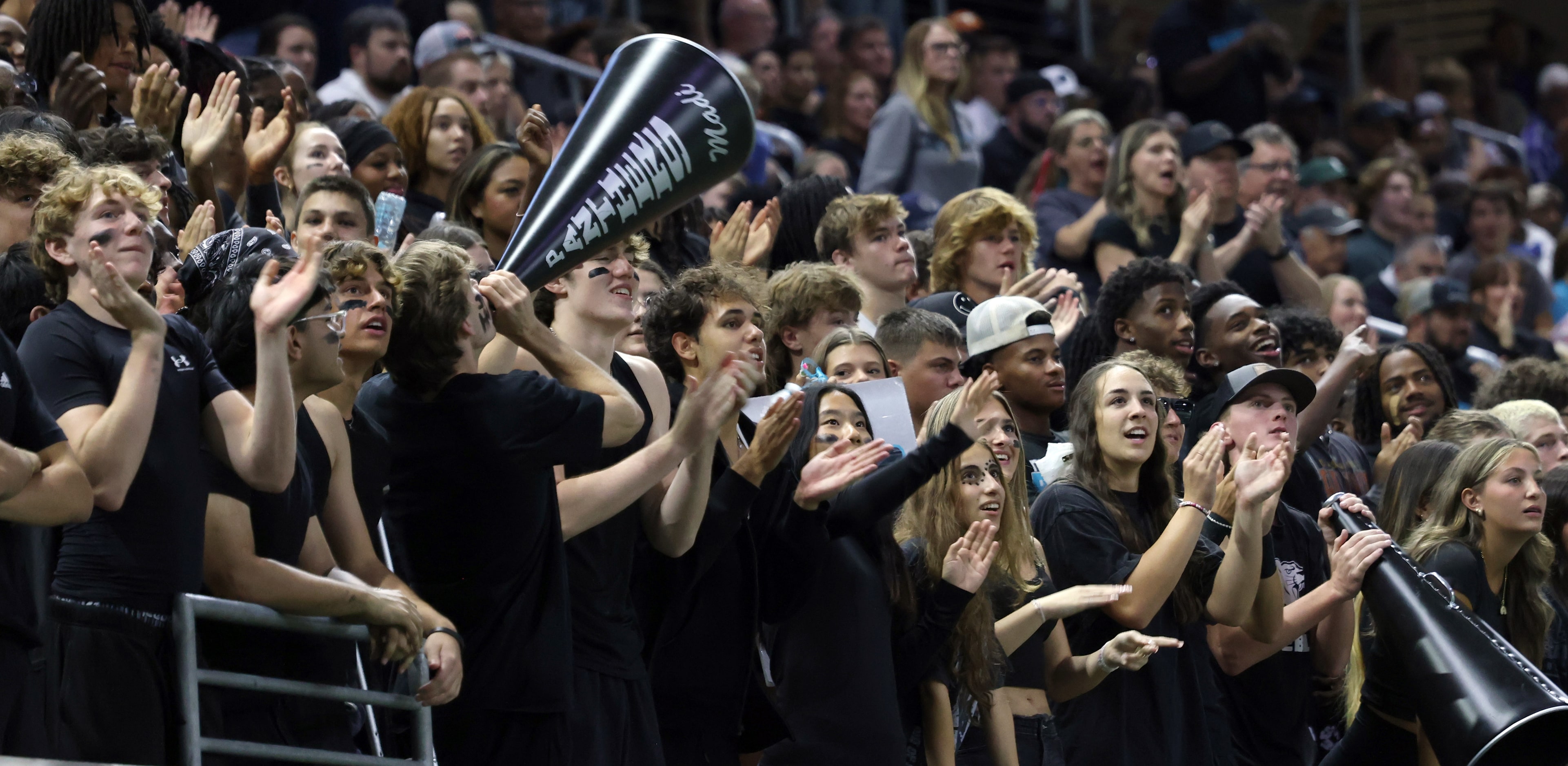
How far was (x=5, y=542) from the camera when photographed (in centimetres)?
377

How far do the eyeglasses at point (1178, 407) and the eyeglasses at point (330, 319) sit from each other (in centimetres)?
261

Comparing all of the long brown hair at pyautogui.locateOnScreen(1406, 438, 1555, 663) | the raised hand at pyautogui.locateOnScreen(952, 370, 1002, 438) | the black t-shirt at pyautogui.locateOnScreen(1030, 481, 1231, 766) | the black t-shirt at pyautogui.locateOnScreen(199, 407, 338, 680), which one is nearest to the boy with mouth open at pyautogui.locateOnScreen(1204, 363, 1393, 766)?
the black t-shirt at pyautogui.locateOnScreen(1030, 481, 1231, 766)

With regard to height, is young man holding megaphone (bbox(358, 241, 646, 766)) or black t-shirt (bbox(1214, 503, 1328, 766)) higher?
young man holding megaphone (bbox(358, 241, 646, 766))

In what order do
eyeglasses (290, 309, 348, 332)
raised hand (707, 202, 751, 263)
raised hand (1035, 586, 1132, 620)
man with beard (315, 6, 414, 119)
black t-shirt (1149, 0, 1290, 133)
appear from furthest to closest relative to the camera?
black t-shirt (1149, 0, 1290, 133) → man with beard (315, 6, 414, 119) → raised hand (707, 202, 751, 263) → raised hand (1035, 586, 1132, 620) → eyeglasses (290, 309, 348, 332)

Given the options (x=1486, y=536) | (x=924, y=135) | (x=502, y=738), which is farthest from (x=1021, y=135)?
(x=502, y=738)

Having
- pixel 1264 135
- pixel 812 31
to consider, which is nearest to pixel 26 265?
pixel 1264 135

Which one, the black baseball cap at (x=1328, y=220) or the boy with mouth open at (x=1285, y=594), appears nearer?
the boy with mouth open at (x=1285, y=594)

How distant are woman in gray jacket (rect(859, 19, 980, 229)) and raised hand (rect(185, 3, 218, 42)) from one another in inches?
117

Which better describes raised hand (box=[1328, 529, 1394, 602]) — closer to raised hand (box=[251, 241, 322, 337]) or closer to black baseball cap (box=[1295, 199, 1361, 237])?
raised hand (box=[251, 241, 322, 337])

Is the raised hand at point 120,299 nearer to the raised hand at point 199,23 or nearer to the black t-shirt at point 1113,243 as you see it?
the raised hand at point 199,23

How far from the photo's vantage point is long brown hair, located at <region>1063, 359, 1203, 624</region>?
5629 mm

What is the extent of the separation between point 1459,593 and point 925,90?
14.0 feet

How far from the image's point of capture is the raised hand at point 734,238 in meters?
6.97

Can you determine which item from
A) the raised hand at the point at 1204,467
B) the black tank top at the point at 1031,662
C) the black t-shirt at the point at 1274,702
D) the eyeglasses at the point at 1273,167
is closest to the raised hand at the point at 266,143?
the black tank top at the point at 1031,662
